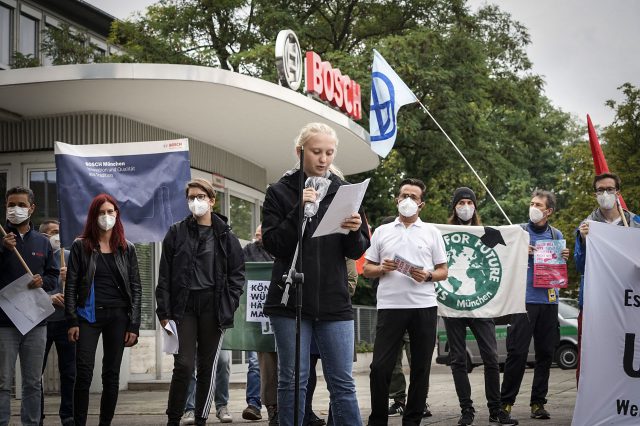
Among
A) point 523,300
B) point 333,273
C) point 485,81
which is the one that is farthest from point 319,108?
point 485,81

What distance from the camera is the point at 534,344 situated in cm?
1005

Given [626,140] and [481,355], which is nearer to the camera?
[481,355]

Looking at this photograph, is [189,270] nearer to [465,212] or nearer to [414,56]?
[465,212]

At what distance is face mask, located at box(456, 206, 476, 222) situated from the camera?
10.1m

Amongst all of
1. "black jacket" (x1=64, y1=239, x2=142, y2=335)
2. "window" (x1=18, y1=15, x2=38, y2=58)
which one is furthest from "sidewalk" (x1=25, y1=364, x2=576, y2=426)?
"window" (x1=18, y1=15, x2=38, y2=58)

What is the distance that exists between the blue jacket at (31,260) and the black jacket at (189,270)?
3.54 feet

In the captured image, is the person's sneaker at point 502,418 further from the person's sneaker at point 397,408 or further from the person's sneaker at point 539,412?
the person's sneaker at point 397,408

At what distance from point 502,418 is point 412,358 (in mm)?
1587

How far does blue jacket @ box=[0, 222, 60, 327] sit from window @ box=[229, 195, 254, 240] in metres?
10.1

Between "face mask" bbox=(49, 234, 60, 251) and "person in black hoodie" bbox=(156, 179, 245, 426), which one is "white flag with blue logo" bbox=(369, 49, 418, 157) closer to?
"face mask" bbox=(49, 234, 60, 251)

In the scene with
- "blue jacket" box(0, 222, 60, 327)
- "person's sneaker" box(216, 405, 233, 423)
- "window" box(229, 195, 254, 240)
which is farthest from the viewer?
"window" box(229, 195, 254, 240)

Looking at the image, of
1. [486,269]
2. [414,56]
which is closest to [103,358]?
[486,269]

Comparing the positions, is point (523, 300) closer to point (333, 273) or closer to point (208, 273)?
point (208, 273)

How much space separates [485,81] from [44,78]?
19.0 m
